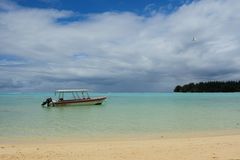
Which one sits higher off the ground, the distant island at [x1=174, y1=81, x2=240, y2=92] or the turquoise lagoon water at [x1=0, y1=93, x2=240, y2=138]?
the distant island at [x1=174, y1=81, x2=240, y2=92]

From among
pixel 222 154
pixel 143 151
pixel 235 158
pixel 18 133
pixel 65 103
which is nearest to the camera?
pixel 235 158

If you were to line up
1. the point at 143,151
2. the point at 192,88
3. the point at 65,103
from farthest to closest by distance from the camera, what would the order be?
the point at 192,88
the point at 65,103
the point at 143,151

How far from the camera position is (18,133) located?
1825 cm

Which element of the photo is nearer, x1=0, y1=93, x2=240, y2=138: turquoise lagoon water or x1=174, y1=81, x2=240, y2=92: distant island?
x1=0, y1=93, x2=240, y2=138: turquoise lagoon water

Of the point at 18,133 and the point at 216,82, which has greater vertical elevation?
the point at 216,82

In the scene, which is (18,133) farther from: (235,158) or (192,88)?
(192,88)

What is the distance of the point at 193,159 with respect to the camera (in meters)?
9.23

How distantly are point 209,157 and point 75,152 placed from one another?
13.2 ft

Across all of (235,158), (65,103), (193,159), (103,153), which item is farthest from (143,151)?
(65,103)

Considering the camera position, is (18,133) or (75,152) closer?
(75,152)

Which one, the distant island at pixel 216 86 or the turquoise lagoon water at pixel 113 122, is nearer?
the turquoise lagoon water at pixel 113 122

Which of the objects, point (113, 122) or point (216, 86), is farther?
point (216, 86)

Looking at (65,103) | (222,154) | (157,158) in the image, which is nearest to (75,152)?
(157,158)

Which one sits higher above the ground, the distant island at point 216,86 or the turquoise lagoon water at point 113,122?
the distant island at point 216,86
